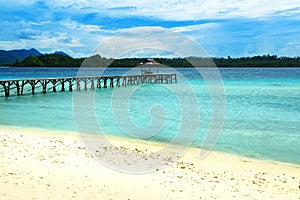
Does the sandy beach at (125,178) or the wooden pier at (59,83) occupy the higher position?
the wooden pier at (59,83)

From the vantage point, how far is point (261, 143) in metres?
11.0

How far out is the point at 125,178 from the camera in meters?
6.17

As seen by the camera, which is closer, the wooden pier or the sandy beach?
the sandy beach

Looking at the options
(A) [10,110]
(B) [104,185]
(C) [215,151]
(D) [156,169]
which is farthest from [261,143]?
(A) [10,110]

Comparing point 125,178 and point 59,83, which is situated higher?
point 59,83

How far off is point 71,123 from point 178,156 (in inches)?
271

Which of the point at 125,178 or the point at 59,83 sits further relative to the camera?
the point at 59,83

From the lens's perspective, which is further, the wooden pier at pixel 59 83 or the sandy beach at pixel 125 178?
the wooden pier at pixel 59 83

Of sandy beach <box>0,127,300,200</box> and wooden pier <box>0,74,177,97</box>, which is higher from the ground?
wooden pier <box>0,74,177,97</box>

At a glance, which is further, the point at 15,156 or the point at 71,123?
the point at 71,123

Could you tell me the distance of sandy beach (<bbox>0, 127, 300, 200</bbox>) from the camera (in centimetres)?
529

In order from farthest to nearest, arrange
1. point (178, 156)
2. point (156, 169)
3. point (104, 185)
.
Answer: point (178, 156) < point (156, 169) < point (104, 185)

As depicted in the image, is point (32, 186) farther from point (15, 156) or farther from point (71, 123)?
point (71, 123)

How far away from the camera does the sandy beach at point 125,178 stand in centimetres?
529
